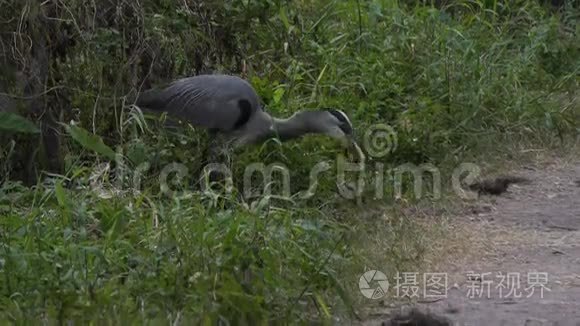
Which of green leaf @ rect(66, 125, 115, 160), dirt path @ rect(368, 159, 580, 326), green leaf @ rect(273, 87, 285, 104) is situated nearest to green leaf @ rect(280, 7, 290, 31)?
green leaf @ rect(273, 87, 285, 104)

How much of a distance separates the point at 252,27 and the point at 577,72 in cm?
227

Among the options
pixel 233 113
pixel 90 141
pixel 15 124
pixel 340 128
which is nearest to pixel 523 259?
pixel 340 128

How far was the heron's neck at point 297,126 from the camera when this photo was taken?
682 cm

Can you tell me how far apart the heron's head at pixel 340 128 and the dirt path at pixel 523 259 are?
716 millimetres

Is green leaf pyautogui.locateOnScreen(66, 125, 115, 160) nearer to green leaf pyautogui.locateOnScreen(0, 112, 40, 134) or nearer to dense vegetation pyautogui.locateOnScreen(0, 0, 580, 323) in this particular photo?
dense vegetation pyautogui.locateOnScreen(0, 0, 580, 323)

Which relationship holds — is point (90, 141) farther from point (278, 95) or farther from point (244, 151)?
point (278, 95)

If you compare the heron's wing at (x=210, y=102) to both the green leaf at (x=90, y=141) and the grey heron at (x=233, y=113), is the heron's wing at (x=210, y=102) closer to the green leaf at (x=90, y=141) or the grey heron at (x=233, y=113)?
the grey heron at (x=233, y=113)

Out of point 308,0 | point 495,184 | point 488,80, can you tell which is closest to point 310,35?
point 308,0

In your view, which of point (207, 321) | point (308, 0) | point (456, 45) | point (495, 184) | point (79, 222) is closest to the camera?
point (207, 321)

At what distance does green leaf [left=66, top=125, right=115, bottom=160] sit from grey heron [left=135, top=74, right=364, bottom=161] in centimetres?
67

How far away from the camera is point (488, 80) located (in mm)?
7805

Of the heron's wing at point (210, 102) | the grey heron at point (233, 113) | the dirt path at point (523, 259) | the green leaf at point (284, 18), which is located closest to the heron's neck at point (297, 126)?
the grey heron at point (233, 113)

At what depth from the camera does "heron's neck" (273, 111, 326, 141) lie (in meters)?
6.82

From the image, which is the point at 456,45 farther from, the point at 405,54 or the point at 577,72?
the point at 577,72
